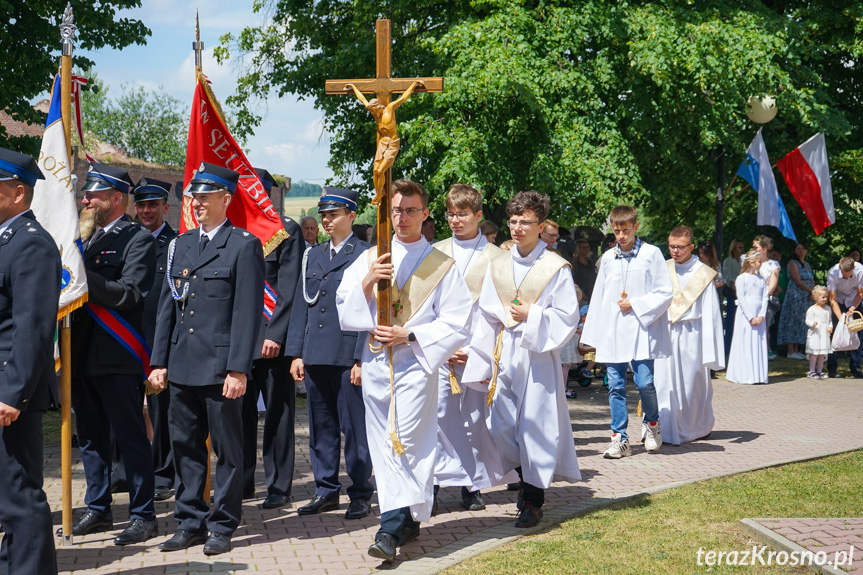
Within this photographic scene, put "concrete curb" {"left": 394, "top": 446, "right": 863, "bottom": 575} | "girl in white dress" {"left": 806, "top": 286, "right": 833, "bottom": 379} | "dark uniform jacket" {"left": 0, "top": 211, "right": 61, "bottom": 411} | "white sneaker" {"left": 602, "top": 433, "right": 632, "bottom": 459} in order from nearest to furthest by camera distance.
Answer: "dark uniform jacket" {"left": 0, "top": 211, "right": 61, "bottom": 411} < "concrete curb" {"left": 394, "top": 446, "right": 863, "bottom": 575} < "white sneaker" {"left": 602, "top": 433, "right": 632, "bottom": 459} < "girl in white dress" {"left": 806, "top": 286, "right": 833, "bottom": 379}

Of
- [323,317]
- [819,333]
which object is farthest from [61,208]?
[819,333]

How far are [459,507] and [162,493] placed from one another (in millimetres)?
2232

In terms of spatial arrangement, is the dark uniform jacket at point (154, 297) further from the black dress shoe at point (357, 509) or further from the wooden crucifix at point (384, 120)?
the wooden crucifix at point (384, 120)

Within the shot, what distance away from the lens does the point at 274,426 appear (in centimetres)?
718

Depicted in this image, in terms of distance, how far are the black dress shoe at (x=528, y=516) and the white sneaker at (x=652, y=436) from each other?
307cm

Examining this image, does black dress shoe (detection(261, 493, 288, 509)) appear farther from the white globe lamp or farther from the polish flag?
the polish flag

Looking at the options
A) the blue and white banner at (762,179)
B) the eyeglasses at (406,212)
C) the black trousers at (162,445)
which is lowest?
the black trousers at (162,445)

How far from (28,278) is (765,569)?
4101 mm

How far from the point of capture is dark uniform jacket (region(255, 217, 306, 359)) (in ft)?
23.2

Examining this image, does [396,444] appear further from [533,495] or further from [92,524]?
[92,524]

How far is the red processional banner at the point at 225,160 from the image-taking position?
743 cm

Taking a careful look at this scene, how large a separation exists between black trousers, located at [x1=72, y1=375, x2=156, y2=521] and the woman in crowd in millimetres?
14690

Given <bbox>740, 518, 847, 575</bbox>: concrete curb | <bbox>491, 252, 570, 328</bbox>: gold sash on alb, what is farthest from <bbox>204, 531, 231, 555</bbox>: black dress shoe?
<bbox>740, 518, 847, 575</bbox>: concrete curb

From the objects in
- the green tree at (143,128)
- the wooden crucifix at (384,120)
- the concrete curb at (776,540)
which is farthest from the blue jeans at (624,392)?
the green tree at (143,128)
